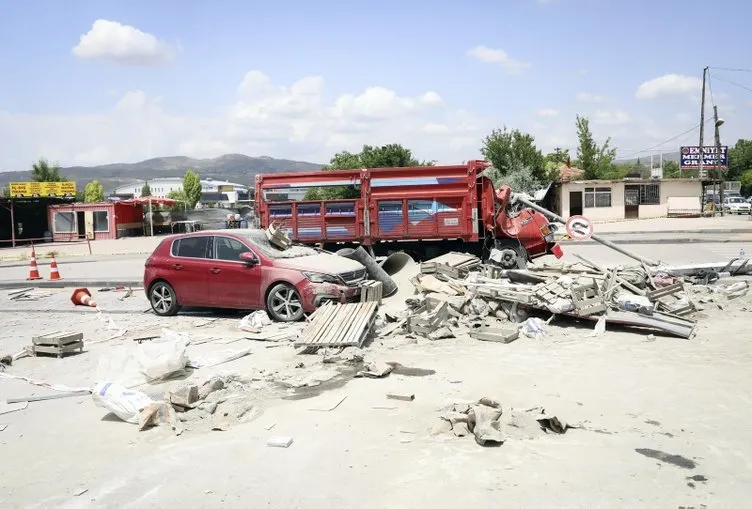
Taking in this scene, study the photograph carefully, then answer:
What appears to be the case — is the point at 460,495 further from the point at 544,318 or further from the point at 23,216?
the point at 23,216

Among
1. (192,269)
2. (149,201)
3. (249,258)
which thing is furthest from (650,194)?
(192,269)

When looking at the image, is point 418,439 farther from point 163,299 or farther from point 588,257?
point 588,257

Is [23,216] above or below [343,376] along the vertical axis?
above

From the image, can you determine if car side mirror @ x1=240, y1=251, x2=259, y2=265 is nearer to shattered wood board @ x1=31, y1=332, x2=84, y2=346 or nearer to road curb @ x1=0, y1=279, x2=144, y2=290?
shattered wood board @ x1=31, y1=332, x2=84, y2=346

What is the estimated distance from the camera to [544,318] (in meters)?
9.55

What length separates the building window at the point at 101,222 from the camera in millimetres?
40969

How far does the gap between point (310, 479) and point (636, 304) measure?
6.47m

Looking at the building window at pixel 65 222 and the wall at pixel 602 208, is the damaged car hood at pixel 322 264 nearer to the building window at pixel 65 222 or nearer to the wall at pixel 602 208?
the wall at pixel 602 208

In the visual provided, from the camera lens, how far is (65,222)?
41.1 metres

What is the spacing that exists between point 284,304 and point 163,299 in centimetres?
267

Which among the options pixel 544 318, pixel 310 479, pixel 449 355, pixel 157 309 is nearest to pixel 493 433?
pixel 310 479

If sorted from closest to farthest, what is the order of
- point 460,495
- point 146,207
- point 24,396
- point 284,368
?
point 460,495 → point 24,396 → point 284,368 → point 146,207

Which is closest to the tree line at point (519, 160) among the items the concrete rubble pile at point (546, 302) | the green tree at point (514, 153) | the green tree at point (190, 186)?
the green tree at point (514, 153)

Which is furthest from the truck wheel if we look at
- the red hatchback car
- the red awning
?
the red awning
